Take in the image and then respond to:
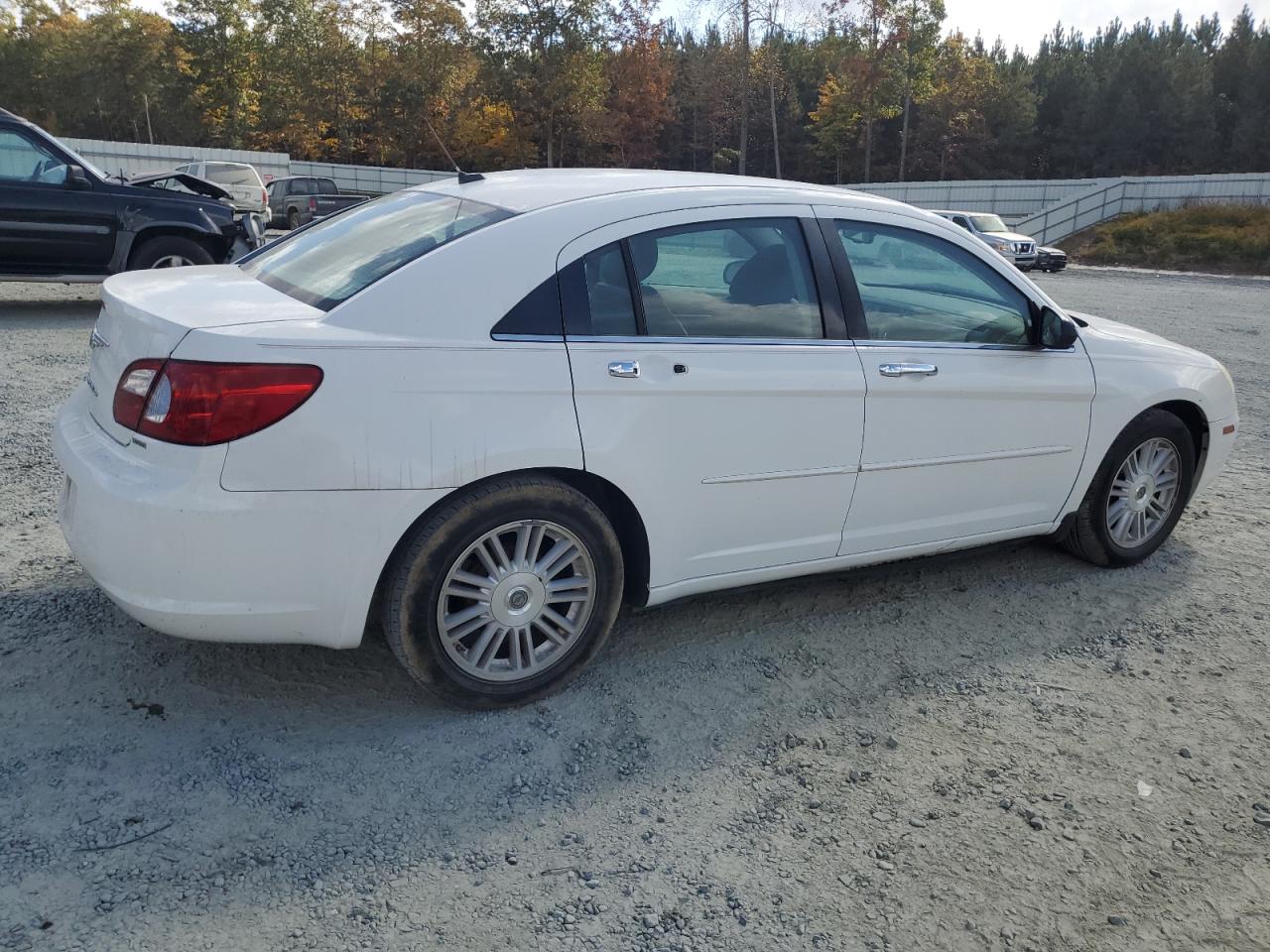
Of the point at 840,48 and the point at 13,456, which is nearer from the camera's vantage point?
the point at 13,456

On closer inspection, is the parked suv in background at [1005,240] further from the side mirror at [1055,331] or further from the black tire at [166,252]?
the side mirror at [1055,331]

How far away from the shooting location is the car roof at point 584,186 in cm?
344

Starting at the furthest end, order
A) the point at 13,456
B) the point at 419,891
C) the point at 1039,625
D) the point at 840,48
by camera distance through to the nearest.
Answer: the point at 840,48, the point at 13,456, the point at 1039,625, the point at 419,891

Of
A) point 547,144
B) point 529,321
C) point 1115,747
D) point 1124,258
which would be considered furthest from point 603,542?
point 547,144

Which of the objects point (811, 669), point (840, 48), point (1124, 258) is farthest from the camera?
point (840, 48)

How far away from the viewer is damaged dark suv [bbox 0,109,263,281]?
32.2ft

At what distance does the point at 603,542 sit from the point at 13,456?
3936mm

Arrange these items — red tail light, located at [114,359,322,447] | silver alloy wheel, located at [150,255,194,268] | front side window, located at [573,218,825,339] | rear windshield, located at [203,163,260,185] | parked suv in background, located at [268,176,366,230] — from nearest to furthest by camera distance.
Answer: red tail light, located at [114,359,322,447]
front side window, located at [573,218,825,339]
silver alloy wheel, located at [150,255,194,268]
rear windshield, located at [203,163,260,185]
parked suv in background, located at [268,176,366,230]

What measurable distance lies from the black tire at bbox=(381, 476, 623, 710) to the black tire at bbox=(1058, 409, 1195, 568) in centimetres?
243

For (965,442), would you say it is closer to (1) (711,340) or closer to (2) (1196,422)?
(1) (711,340)

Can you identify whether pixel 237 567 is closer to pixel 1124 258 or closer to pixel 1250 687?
pixel 1250 687

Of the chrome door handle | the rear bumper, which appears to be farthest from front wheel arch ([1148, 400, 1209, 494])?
the rear bumper

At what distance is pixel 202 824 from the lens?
2.61m

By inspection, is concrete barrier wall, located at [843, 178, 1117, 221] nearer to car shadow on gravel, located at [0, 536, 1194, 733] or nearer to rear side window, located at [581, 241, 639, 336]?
car shadow on gravel, located at [0, 536, 1194, 733]
